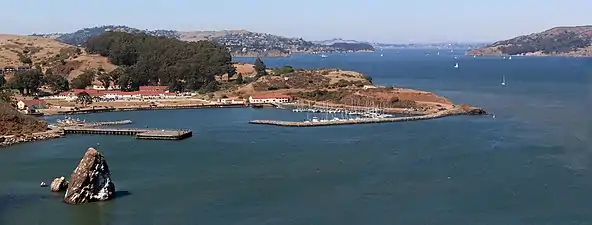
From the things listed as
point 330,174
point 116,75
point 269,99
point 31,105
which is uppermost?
point 116,75

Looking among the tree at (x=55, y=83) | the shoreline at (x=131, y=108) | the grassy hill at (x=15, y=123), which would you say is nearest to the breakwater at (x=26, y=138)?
the grassy hill at (x=15, y=123)

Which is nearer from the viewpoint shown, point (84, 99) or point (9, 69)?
point (84, 99)

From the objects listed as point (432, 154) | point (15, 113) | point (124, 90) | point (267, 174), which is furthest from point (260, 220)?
point (124, 90)

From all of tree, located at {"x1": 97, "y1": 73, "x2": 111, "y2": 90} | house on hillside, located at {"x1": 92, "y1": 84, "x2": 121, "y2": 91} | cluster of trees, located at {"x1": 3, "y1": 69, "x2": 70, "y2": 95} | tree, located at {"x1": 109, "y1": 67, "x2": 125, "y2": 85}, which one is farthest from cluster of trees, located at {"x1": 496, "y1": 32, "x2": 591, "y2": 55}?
cluster of trees, located at {"x1": 3, "y1": 69, "x2": 70, "y2": 95}

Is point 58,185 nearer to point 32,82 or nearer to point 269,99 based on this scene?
point 269,99

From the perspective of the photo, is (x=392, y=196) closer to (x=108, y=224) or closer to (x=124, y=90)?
(x=108, y=224)

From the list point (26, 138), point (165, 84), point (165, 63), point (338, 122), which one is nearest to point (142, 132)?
point (26, 138)
